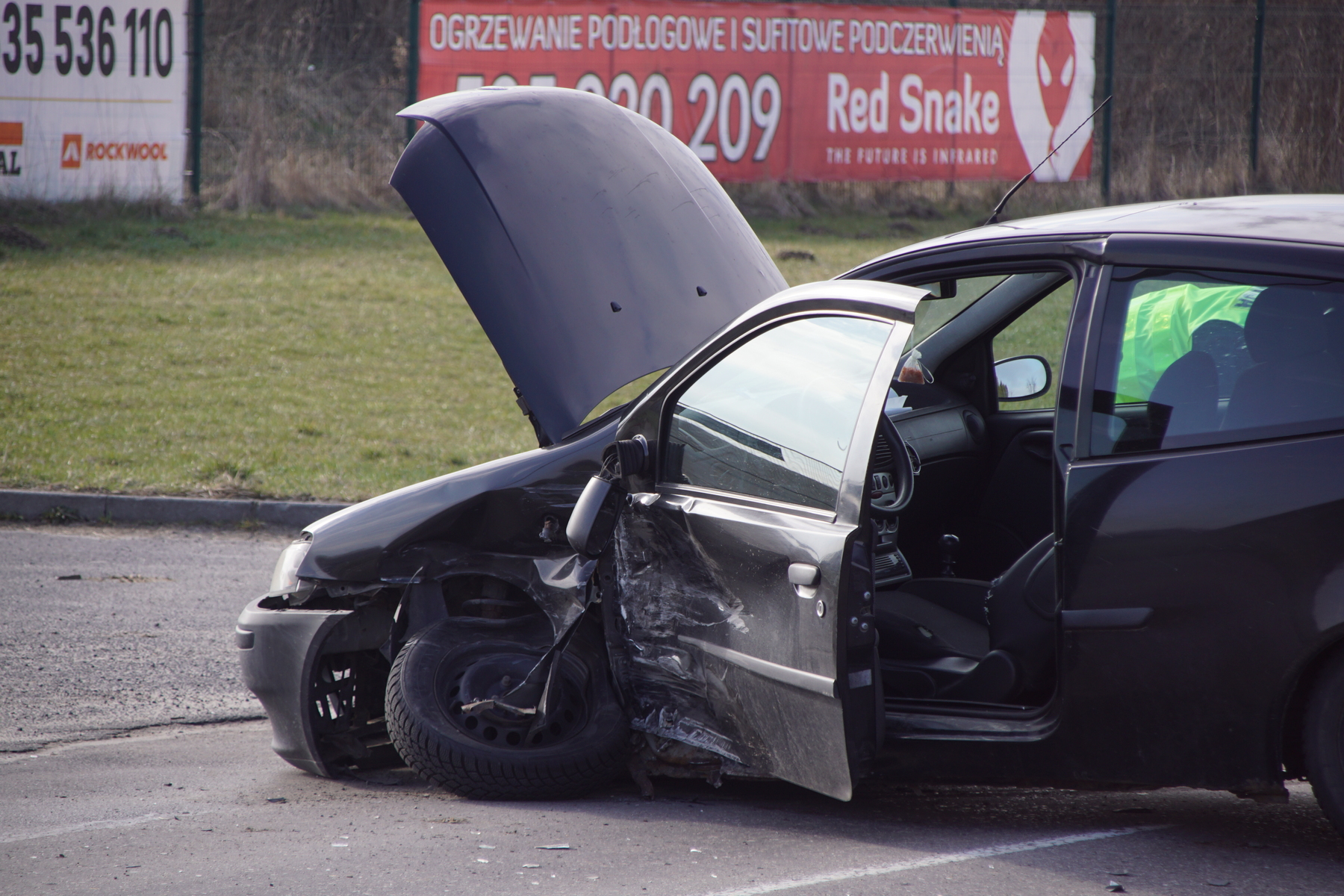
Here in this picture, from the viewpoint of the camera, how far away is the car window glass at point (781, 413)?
3.69m

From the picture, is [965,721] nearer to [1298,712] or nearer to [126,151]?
[1298,712]

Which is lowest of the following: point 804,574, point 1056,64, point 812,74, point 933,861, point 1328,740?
point 933,861

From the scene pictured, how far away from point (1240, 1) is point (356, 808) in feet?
72.1

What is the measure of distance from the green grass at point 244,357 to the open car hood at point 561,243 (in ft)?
15.5

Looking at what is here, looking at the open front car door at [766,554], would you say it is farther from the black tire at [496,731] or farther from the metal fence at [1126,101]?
the metal fence at [1126,101]

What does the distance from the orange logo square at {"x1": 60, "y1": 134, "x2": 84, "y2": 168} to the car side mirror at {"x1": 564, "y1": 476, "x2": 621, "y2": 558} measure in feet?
47.0

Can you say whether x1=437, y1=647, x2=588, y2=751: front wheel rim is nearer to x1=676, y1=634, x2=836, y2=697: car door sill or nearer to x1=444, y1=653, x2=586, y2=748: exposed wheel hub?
x1=444, y1=653, x2=586, y2=748: exposed wheel hub

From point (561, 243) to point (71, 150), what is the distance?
45.2 feet

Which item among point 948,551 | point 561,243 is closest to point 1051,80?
point 948,551

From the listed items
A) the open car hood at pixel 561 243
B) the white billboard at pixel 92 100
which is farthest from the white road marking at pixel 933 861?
the white billboard at pixel 92 100

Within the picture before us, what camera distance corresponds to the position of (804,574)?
3.59 meters

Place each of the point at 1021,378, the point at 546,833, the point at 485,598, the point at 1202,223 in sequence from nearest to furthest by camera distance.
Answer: the point at 1202,223
the point at 546,833
the point at 485,598
the point at 1021,378

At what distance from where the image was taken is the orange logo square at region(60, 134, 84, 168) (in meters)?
16.1

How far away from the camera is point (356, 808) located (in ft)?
14.1
